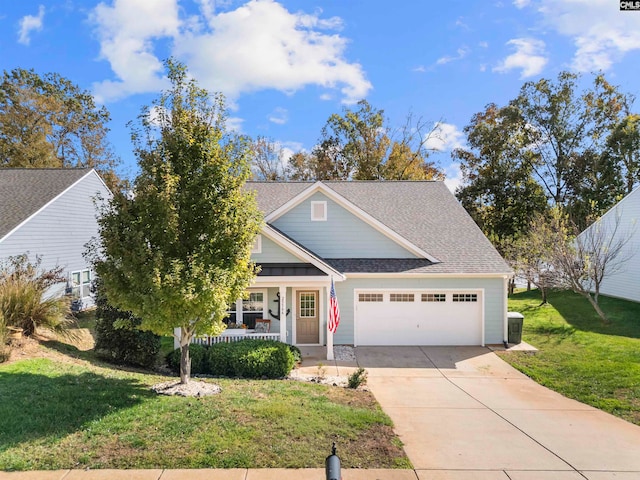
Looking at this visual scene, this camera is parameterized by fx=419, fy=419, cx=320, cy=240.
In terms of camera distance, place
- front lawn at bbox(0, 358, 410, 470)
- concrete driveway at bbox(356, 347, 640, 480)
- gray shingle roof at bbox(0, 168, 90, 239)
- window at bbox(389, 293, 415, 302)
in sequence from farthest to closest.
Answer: gray shingle roof at bbox(0, 168, 90, 239), window at bbox(389, 293, 415, 302), concrete driveway at bbox(356, 347, 640, 480), front lawn at bbox(0, 358, 410, 470)

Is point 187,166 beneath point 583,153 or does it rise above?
beneath

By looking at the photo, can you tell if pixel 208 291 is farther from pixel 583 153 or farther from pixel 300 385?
pixel 583 153

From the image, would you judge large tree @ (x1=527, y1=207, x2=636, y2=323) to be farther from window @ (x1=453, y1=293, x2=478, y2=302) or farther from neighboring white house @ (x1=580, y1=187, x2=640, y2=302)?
window @ (x1=453, y1=293, x2=478, y2=302)

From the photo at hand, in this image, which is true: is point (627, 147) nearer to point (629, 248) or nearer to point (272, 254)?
point (629, 248)

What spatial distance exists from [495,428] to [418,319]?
304 inches

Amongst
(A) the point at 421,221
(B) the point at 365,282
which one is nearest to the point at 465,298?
(B) the point at 365,282

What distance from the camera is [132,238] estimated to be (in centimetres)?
814

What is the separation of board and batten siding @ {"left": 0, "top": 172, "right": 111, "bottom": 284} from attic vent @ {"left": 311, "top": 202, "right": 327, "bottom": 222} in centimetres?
1011

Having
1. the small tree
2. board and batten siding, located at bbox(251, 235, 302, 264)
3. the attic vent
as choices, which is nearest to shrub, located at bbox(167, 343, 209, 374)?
board and batten siding, located at bbox(251, 235, 302, 264)

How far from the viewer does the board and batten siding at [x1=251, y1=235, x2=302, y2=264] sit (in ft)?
47.2

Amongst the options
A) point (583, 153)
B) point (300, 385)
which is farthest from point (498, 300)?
point (583, 153)

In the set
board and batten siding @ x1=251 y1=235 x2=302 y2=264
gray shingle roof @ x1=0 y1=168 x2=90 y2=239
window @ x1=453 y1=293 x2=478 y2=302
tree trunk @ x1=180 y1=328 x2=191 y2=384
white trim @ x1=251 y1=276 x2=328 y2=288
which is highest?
gray shingle roof @ x1=0 y1=168 x2=90 y2=239

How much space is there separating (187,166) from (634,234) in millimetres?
23755

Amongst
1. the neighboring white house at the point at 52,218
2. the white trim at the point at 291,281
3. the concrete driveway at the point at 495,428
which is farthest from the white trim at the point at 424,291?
the neighboring white house at the point at 52,218
